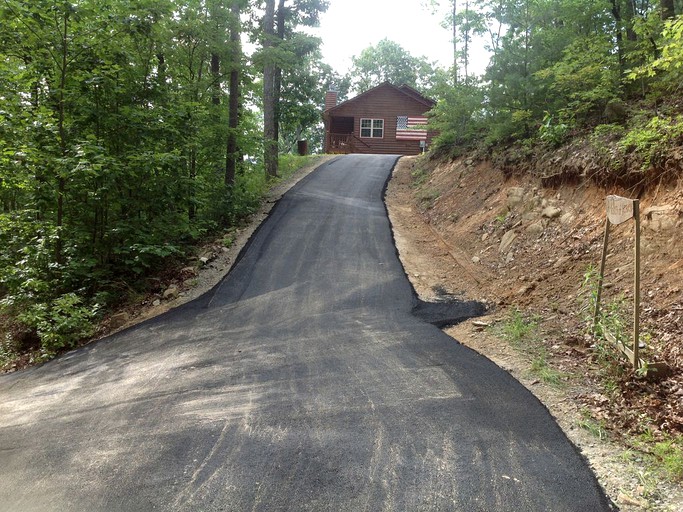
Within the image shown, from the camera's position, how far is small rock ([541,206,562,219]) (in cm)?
773

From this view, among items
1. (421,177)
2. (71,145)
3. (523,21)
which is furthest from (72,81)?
(421,177)

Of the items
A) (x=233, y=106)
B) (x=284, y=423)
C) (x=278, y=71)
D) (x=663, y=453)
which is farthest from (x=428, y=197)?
(x=663, y=453)

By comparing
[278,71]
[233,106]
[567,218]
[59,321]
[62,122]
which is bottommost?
[59,321]

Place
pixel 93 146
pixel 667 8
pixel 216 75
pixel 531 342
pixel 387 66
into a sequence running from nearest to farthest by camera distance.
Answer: pixel 531 342 < pixel 93 146 < pixel 667 8 < pixel 216 75 < pixel 387 66

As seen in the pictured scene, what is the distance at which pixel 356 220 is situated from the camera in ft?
39.7

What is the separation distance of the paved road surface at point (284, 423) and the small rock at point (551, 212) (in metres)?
3.08

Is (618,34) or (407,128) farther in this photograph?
(407,128)

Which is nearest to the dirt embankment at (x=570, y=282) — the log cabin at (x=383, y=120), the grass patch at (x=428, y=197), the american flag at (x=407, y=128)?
the grass patch at (x=428, y=197)

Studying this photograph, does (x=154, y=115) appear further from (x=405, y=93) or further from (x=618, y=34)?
(x=405, y=93)

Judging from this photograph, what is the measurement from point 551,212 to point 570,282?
6.90 feet

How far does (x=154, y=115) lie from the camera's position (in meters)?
8.61

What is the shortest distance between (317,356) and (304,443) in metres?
1.79

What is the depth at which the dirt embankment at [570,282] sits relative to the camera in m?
3.58

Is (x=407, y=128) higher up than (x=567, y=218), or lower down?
higher up
